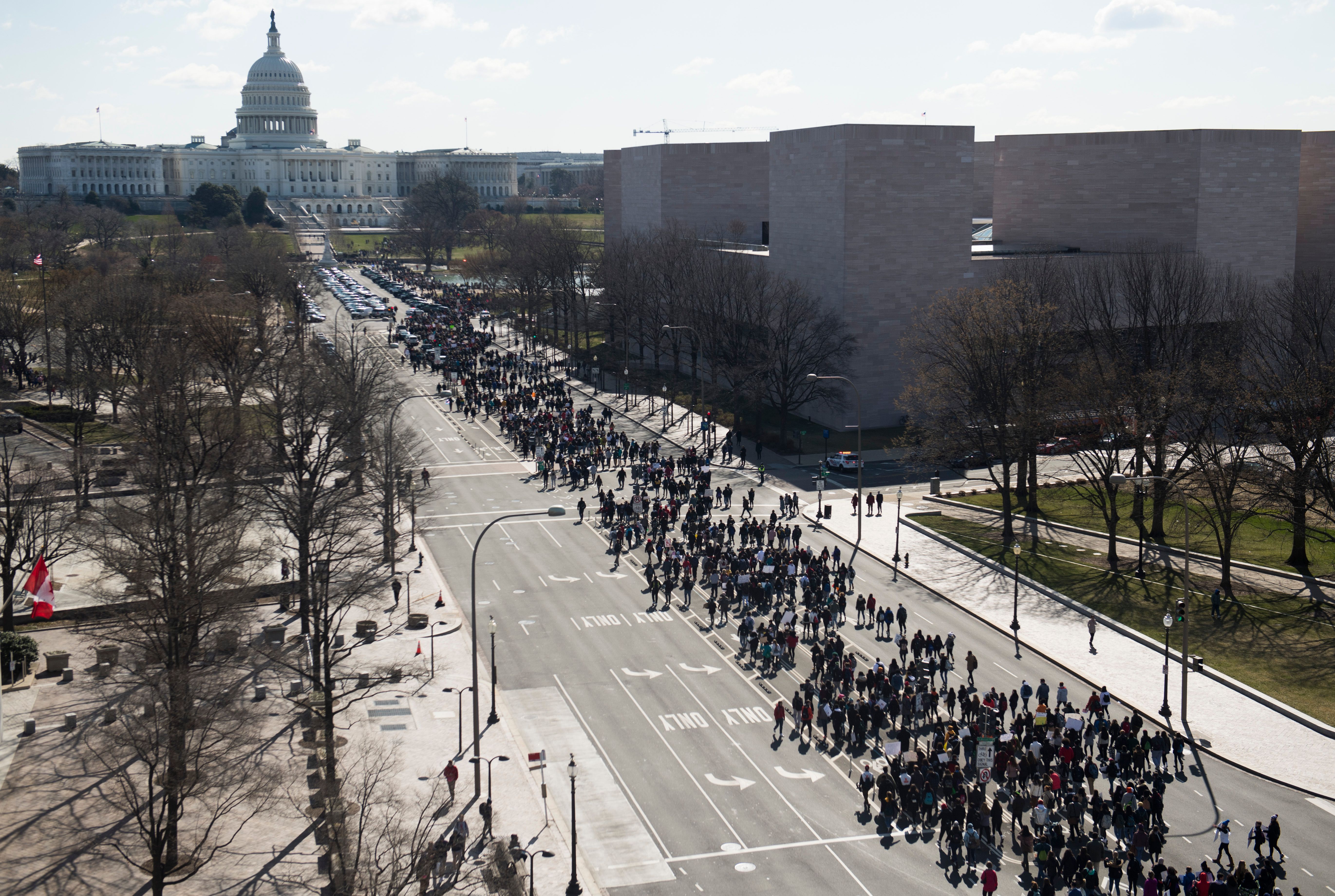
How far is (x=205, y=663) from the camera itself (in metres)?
32.4

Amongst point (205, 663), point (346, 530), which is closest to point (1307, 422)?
point (346, 530)

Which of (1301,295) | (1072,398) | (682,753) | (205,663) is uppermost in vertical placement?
(1301,295)

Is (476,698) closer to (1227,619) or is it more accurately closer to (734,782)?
(734,782)

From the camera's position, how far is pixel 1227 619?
4309 centimetres

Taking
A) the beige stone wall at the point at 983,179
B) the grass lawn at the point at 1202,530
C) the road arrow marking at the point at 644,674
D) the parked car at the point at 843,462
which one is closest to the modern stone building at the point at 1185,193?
the beige stone wall at the point at 983,179

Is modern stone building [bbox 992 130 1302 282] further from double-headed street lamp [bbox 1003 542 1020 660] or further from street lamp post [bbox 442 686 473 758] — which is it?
street lamp post [bbox 442 686 473 758]

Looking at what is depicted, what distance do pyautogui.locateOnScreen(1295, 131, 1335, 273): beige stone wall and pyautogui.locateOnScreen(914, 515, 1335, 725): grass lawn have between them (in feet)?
154

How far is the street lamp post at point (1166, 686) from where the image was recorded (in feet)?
112

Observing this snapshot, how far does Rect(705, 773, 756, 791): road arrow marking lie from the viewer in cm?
3130

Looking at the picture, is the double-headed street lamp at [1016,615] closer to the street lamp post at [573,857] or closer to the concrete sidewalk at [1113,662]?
the concrete sidewalk at [1113,662]

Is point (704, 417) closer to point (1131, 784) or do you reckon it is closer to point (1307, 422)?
point (1307, 422)

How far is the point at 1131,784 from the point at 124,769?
2283 centimetres

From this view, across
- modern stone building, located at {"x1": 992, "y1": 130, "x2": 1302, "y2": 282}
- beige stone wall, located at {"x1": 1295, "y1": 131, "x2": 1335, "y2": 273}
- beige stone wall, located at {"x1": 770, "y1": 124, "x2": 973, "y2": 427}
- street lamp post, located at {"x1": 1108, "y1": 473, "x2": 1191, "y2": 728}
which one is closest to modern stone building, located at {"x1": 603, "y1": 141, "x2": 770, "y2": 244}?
modern stone building, located at {"x1": 992, "y1": 130, "x2": 1302, "y2": 282}

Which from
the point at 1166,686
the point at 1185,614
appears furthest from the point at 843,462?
the point at 1185,614
